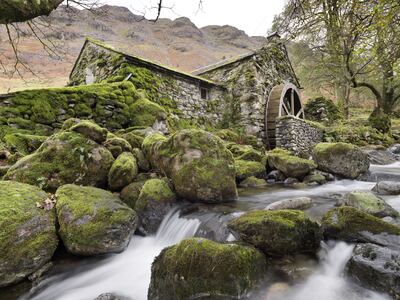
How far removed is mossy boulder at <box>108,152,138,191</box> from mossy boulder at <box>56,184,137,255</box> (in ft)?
2.35

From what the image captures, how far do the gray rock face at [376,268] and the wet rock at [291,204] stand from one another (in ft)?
4.26

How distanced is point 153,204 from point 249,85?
29.4 feet

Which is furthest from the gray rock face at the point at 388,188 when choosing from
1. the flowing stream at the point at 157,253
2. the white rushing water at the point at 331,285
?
the white rushing water at the point at 331,285

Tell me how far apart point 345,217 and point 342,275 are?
665 millimetres

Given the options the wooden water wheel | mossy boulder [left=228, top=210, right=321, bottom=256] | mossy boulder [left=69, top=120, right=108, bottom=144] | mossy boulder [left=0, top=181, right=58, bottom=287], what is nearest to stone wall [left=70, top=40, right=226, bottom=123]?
the wooden water wheel

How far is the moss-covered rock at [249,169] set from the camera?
630cm

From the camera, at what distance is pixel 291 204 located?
12.3 feet

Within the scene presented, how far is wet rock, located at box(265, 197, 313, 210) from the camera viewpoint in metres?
3.62

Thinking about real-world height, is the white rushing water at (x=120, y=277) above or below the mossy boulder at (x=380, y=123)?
below

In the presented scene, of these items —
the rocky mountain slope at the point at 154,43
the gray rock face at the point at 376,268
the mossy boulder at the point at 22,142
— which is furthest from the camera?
the rocky mountain slope at the point at 154,43

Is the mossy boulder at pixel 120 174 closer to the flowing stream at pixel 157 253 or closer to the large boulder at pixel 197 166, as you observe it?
the large boulder at pixel 197 166

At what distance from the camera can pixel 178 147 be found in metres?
4.41

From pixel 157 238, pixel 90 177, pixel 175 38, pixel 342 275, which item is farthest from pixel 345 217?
pixel 175 38

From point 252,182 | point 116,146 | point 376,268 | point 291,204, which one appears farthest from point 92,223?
point 252,182
